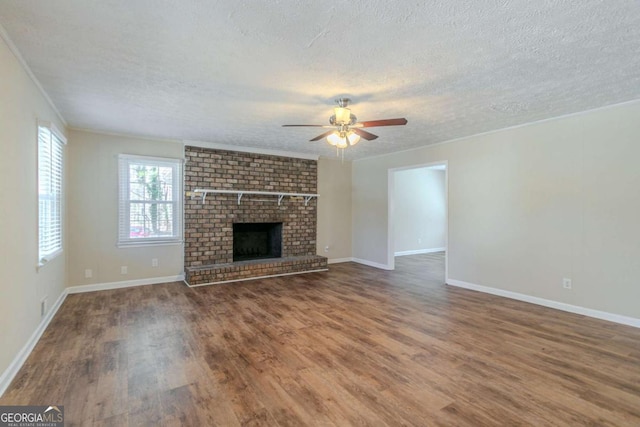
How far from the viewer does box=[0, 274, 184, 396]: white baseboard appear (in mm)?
2201

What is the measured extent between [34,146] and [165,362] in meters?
2.37

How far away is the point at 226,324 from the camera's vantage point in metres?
3.38

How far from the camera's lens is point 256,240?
6.36 metres

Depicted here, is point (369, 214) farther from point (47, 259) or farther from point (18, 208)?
point (18, 208)

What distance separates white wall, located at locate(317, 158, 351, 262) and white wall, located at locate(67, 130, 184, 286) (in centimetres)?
343

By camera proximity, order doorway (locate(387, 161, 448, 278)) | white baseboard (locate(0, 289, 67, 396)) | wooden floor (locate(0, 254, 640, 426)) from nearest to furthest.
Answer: wooden floor (locate(0, 254, 640, 426))
white baseboard (locate(0, 289, 67, 396))
doorway (locate(387, 161, 448, 278))

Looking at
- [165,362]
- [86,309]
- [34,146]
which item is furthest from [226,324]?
[34,146]

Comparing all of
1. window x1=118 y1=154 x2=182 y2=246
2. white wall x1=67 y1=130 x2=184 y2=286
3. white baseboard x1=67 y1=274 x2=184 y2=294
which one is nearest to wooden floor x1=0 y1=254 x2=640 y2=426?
white baseboard x1=67 y1=274 x2=184 y2=294

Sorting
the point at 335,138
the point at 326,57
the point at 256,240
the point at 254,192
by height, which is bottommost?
the point at 256,240

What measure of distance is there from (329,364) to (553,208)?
11.6 ft

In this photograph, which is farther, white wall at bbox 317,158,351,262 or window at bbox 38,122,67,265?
white wall at bbox 317,158,351,262

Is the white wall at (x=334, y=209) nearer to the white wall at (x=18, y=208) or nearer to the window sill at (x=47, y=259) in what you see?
the window sill at (x=47, y=259)

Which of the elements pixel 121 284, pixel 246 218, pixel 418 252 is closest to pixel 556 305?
pixel 418 252

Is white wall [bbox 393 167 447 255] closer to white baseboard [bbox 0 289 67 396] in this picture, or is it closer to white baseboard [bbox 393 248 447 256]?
white baseboard [bbox 393 248 447 256]
